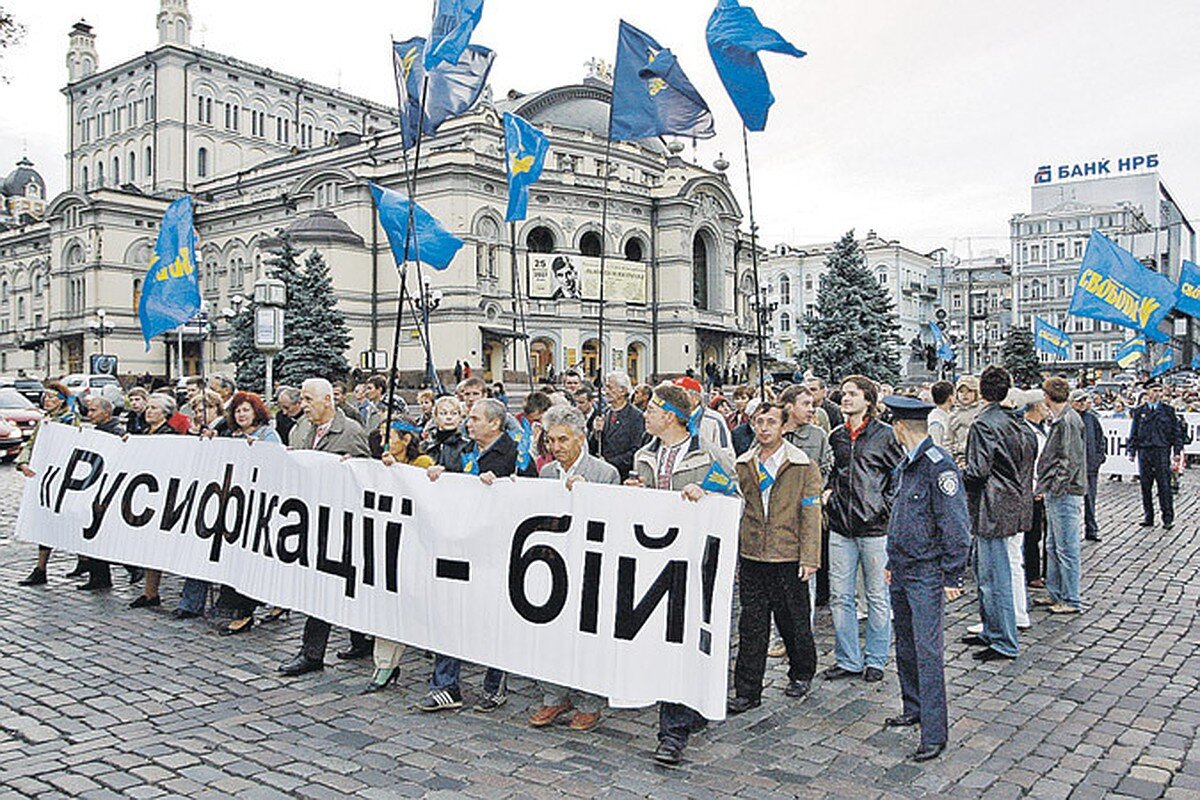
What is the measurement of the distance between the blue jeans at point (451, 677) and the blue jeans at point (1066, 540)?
19.3ft

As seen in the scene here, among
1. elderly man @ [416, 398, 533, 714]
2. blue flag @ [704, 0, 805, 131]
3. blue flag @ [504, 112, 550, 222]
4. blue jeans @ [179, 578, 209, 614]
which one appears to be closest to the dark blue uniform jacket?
elderly man @ [416, 398, 533, 714]

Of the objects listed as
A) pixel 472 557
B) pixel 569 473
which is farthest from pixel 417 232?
pixel 569 473

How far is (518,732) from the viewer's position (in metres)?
6.14

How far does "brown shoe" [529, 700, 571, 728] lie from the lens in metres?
6.21

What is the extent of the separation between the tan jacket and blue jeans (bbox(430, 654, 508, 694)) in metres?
1.91

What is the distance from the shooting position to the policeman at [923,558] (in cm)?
573

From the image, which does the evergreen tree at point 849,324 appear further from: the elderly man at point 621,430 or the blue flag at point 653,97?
the elderly man at point 621,430

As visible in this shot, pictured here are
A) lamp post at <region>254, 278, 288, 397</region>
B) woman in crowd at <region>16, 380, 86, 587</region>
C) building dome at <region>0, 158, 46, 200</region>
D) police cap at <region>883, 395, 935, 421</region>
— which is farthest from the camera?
building dome at <region>0, 158, 46, 200</region>

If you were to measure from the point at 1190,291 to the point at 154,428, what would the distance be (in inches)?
888

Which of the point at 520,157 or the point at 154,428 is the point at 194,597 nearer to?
the point at 154,428

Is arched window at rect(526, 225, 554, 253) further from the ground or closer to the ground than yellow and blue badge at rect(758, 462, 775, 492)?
further from the ground

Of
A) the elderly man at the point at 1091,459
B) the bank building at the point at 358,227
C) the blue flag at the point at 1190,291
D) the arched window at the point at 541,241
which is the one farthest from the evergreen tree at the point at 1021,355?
the elderly man at the point at 1091,459

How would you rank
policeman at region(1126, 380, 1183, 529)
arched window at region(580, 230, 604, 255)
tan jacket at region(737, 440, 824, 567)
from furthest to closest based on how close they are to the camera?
arched window at region(580, 230, 604, 255) < policeman at region(1126, 380, 1183, 529) < tan jacket at region(737, 440, 824, 567)

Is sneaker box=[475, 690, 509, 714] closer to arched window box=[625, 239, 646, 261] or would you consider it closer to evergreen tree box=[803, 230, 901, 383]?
evergreen tree box=[803, 230, 901, 383]
